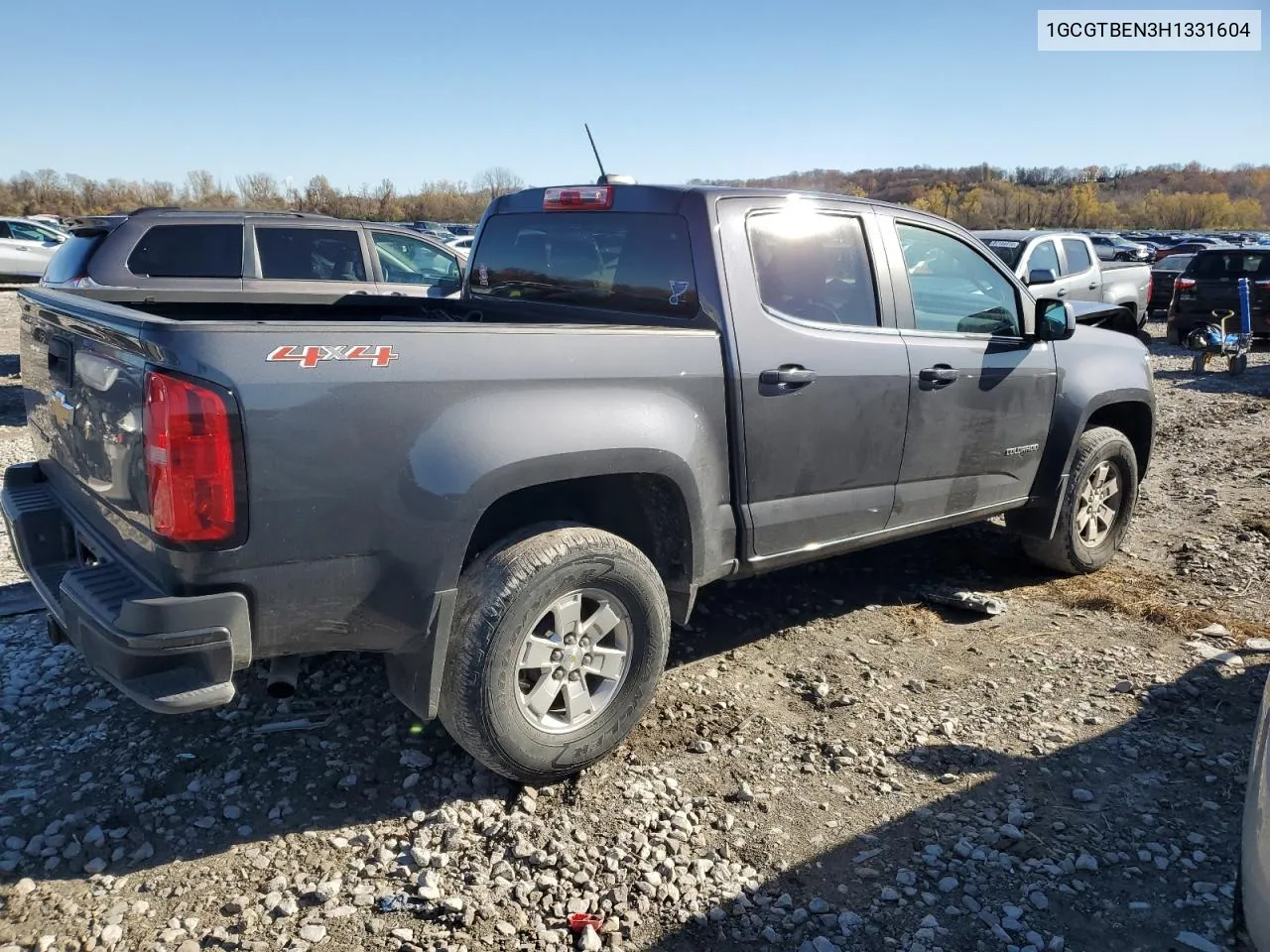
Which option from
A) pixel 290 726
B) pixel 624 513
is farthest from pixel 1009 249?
pixel 290 726

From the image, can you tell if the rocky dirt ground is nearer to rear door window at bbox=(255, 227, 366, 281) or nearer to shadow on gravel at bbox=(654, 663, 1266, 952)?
shadow on gravel at bbox=(654, 663, 1266, 952)

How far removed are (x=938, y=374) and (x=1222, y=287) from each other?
43.0 feet

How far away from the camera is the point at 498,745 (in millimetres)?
2967

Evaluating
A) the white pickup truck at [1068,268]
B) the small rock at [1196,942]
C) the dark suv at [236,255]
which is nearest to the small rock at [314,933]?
the small rock at [1196,942]

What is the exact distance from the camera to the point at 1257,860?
195 cm

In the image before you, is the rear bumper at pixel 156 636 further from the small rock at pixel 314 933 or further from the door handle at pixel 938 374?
the door handle at pixel 938 374

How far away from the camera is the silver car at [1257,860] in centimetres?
188

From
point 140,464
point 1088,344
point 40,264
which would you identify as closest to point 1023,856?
point 140,464

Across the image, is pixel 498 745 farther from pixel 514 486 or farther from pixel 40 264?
pixel 40 264

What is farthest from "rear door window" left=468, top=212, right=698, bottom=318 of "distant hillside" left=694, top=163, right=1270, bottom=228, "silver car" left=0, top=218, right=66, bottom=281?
"distant hillside" left=694, top=163, right=1270, bottom=228

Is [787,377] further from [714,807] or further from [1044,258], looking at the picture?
[1044,258]

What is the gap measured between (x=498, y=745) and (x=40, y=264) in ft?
77.9

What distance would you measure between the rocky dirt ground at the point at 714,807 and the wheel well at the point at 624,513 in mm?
673

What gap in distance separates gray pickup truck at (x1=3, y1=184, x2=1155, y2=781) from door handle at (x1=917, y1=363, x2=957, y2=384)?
0.06ft
